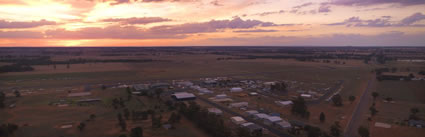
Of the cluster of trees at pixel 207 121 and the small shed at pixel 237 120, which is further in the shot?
the small shed at pixel 237 120

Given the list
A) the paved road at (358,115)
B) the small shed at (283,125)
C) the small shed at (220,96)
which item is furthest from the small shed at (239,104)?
the paved road at (358,115)

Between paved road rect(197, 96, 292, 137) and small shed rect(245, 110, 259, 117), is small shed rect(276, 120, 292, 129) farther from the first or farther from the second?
small shed rect(245, 110, 259, 117)

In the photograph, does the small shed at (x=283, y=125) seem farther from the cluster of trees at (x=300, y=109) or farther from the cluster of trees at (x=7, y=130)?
the cluster of trees at (x=7, y=130)

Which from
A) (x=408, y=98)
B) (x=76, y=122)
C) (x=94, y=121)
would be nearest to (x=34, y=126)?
(x=76, y=122)

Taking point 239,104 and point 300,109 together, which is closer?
point 300,109

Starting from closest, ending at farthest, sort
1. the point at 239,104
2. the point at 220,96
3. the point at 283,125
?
the point at 283,125, the point at 239,104, the point at 220,96

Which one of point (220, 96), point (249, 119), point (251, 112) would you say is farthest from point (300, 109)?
point (220, 96)

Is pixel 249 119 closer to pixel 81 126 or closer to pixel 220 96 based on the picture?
pixel 220 96
